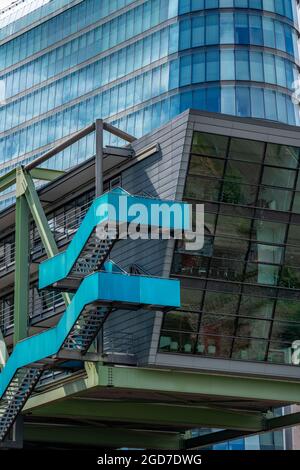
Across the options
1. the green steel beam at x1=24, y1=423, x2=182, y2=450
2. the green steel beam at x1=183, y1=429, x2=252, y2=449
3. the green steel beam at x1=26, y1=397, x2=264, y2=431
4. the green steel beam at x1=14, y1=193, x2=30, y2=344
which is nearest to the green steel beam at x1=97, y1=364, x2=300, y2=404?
the green steel beam at x1=26, y1=397, x2=264, y2=431

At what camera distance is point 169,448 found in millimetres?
59156

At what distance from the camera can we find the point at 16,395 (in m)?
45.1

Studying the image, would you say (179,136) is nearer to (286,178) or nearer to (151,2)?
(286,178)

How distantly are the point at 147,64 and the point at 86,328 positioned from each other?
172ft

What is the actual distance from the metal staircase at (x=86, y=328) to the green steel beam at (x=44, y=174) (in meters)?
10.5

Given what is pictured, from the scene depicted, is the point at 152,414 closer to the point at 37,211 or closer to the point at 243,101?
the point at 37,211

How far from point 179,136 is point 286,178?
507cm

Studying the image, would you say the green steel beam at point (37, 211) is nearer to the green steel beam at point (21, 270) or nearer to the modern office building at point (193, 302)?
the green steel beam at point (21, 270)

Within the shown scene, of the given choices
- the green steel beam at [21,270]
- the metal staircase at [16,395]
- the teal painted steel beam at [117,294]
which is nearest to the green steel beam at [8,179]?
the green steel beam at [21,270]

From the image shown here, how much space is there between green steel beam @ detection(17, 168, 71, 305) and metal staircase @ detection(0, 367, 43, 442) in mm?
3467

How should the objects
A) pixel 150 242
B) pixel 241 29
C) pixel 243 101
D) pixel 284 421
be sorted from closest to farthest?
pixel 150 242, pixel 284 421, pixel 243 101, pixel 241 29

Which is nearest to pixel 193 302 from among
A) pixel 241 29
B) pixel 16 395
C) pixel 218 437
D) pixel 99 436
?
pixel 16 395

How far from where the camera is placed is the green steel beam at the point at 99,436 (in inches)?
2253
